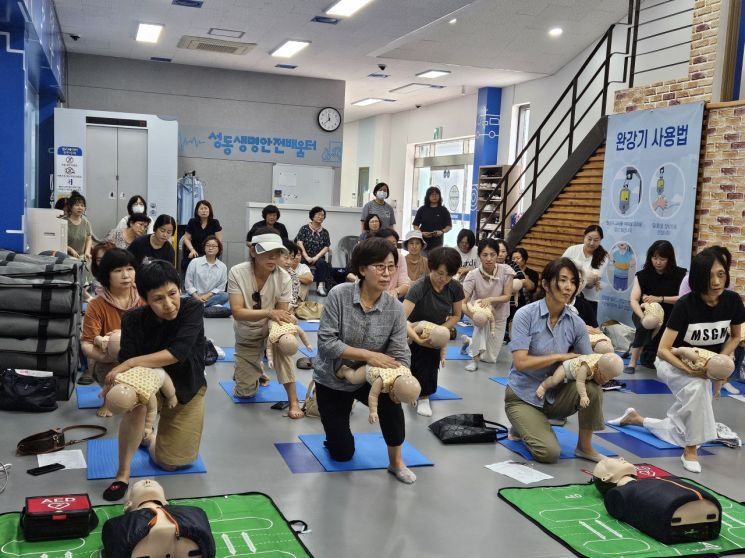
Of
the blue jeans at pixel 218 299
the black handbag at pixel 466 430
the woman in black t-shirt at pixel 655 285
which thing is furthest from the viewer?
the blue jeans at pixel 218 299

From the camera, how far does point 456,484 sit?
3.73 meters

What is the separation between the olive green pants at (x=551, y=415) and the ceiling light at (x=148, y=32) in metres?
8.19

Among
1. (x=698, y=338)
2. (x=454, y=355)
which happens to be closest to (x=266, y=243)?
(x=698, y=338)

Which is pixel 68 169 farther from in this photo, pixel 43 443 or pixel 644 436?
pixel 644 436

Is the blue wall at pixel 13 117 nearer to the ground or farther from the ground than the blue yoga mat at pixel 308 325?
farther from the ground

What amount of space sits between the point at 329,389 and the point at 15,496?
152cm

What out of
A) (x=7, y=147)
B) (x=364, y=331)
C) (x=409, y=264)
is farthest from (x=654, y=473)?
(x=7, y=147)

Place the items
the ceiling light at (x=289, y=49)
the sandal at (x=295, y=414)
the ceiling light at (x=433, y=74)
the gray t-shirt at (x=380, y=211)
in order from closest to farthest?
the sandal at (x=295, y=414) < the gray t-shirt at (x=380, y=211) < the ceiling light at (x=289, y=49) < the ceiling light at (x=433, y=74)

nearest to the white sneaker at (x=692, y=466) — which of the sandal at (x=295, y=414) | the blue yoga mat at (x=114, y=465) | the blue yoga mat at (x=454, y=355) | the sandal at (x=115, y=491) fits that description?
the sandal at (x=295, y=414)

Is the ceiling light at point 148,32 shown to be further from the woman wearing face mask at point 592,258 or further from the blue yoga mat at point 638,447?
the blue yoga mat at point 638,447

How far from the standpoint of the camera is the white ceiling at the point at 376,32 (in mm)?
9078

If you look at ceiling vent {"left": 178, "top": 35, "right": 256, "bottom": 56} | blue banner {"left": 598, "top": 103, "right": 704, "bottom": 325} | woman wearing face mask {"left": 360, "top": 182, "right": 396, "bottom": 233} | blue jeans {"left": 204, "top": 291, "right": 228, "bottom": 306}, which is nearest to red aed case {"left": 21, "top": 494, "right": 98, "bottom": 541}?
blue jeans {"left": 204, "top": 291, "right": 228, "bottom": 306}

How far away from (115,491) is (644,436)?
10.6 feet

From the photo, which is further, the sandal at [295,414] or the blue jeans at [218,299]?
the blue jeans at [218,299]
